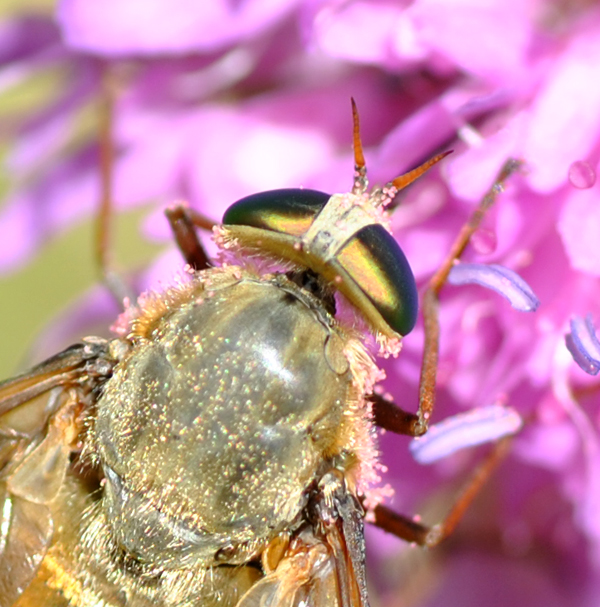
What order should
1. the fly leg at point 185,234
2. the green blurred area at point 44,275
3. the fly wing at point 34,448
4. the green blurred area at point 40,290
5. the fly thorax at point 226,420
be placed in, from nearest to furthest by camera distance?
the fly thorax at point 226,420, the fly wing at point 34,448, the fly leg at point 185,234, the green blurred area at point 44,275, the green blurred area at point 40,290

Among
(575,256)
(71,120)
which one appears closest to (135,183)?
(71,120)

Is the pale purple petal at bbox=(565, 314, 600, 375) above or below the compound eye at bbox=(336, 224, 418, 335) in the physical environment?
below

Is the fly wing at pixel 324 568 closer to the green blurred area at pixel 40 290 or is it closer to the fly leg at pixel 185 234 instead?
the fly leg at pixel 185 234

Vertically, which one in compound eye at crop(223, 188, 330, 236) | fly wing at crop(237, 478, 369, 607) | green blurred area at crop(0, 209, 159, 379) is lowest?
green blurred area at crop(0, 209, 159, 379)

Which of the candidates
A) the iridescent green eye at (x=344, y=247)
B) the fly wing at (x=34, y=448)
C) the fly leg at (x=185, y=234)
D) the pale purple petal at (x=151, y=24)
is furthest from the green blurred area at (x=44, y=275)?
the iridescent green eye at (x=344, y=247)

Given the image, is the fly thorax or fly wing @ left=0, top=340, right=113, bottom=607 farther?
fly wing @ left=0, top=340, right=113, bottom=607

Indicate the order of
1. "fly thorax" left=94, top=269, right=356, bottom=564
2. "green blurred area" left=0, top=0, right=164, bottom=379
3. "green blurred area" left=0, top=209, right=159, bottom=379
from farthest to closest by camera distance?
"green blurred area" left=0, top=209, right=159, bottom=379 → "green blurred area" left=0, top=0, right=164, bottom=379 → "fly thorax" left=94, top=269, right=356, bottom=564

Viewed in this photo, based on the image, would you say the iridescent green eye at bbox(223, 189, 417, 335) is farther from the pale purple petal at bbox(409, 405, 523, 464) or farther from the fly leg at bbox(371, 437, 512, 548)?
the fly leg at bbox(371, 437, 512, 548)

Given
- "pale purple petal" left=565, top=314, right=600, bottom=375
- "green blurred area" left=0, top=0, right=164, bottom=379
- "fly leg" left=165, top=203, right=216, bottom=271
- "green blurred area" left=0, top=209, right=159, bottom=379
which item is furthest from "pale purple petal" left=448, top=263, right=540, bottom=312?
"green blurred area" left=0, top=209, right=159, bottom=379
